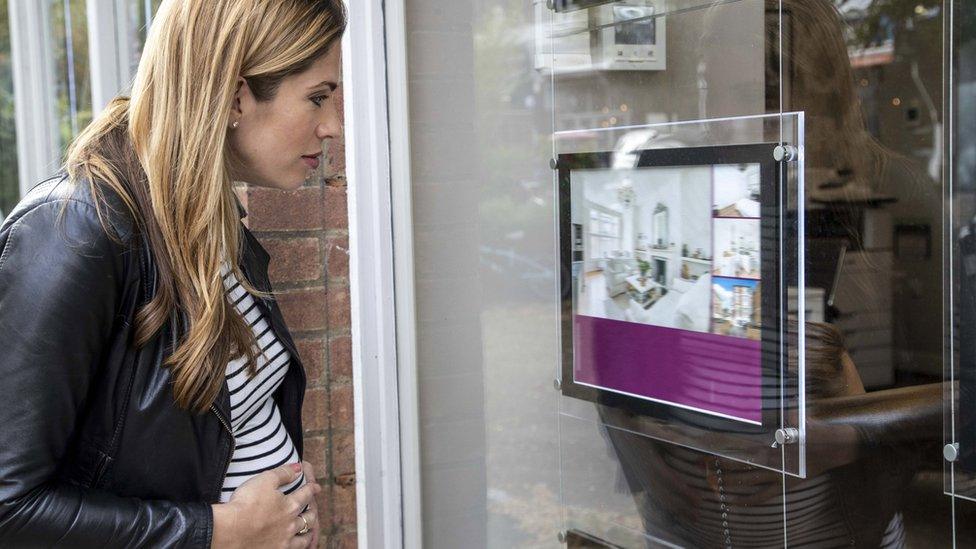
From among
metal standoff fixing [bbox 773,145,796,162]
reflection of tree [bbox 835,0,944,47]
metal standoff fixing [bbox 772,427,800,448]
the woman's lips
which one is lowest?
metal standoff fixing [bbox 772,427,800,448]

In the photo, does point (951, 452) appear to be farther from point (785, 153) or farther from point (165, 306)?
point (165, 306)

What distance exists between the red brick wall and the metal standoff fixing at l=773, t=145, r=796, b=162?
131cm

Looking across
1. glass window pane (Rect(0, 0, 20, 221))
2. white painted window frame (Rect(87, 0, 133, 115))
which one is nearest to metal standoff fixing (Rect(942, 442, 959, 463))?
white painted window frame (Rect(87, 0, 133, 115))

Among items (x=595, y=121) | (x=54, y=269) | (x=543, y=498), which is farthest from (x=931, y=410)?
(x=54, y=269)

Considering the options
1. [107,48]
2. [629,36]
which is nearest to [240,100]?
[629,36]

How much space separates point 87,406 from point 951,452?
1.18 meters

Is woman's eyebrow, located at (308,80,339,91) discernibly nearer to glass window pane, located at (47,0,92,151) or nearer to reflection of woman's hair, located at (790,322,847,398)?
reflection of woman's hair, located at (790,322,847,398)

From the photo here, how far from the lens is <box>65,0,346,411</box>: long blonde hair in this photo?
142 centimetres

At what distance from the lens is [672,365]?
1.76m

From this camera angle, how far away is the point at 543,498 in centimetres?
226

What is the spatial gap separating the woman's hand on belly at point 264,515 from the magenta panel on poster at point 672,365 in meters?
0.63

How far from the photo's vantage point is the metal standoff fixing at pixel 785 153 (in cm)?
149

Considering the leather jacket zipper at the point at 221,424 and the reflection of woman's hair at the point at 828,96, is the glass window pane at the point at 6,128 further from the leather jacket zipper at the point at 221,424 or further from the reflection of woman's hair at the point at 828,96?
the reflection of woman's hair at the point at 828,96

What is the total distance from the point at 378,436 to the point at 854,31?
1616 millimetres
